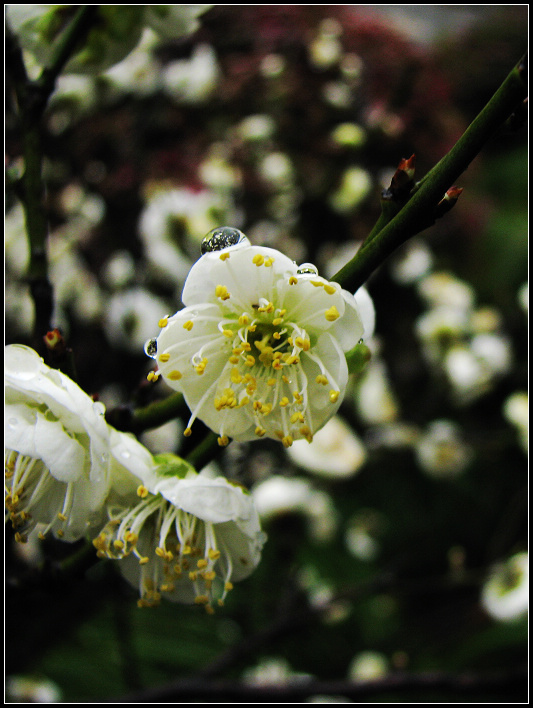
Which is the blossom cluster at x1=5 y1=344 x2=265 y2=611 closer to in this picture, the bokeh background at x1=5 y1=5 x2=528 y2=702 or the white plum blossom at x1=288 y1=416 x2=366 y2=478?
the bokeh background at x1=5 y1=5 x2=528 y2=702

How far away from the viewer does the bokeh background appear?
1.10 m

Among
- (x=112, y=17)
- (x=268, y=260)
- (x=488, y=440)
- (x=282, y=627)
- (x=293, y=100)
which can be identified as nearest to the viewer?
(x=268, y=260)

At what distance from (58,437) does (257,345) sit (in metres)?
0.13

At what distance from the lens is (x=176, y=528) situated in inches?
14.7

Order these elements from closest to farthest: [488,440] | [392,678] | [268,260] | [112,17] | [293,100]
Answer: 1. [268,260]
2. [112,17]
3. [392,678]
4. [488,440]
5. [293,100]

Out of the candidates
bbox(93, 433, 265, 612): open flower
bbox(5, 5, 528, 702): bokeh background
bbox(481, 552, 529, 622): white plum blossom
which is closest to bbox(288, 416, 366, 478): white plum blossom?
bbox(5, 5, 528, 702): bokeh background

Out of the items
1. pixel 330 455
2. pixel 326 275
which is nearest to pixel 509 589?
→ pixel 330 455

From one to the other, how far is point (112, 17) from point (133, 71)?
867 millimetres

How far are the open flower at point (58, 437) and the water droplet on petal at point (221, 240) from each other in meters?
0.12

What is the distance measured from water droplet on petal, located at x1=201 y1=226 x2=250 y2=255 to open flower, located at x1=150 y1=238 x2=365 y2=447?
14 mm

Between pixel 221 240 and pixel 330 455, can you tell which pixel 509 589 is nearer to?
pixel 330 455

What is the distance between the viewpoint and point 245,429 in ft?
1.10

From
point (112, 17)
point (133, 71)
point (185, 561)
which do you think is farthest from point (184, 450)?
point (133, 71)

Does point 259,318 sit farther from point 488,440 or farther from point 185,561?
point 488,440
